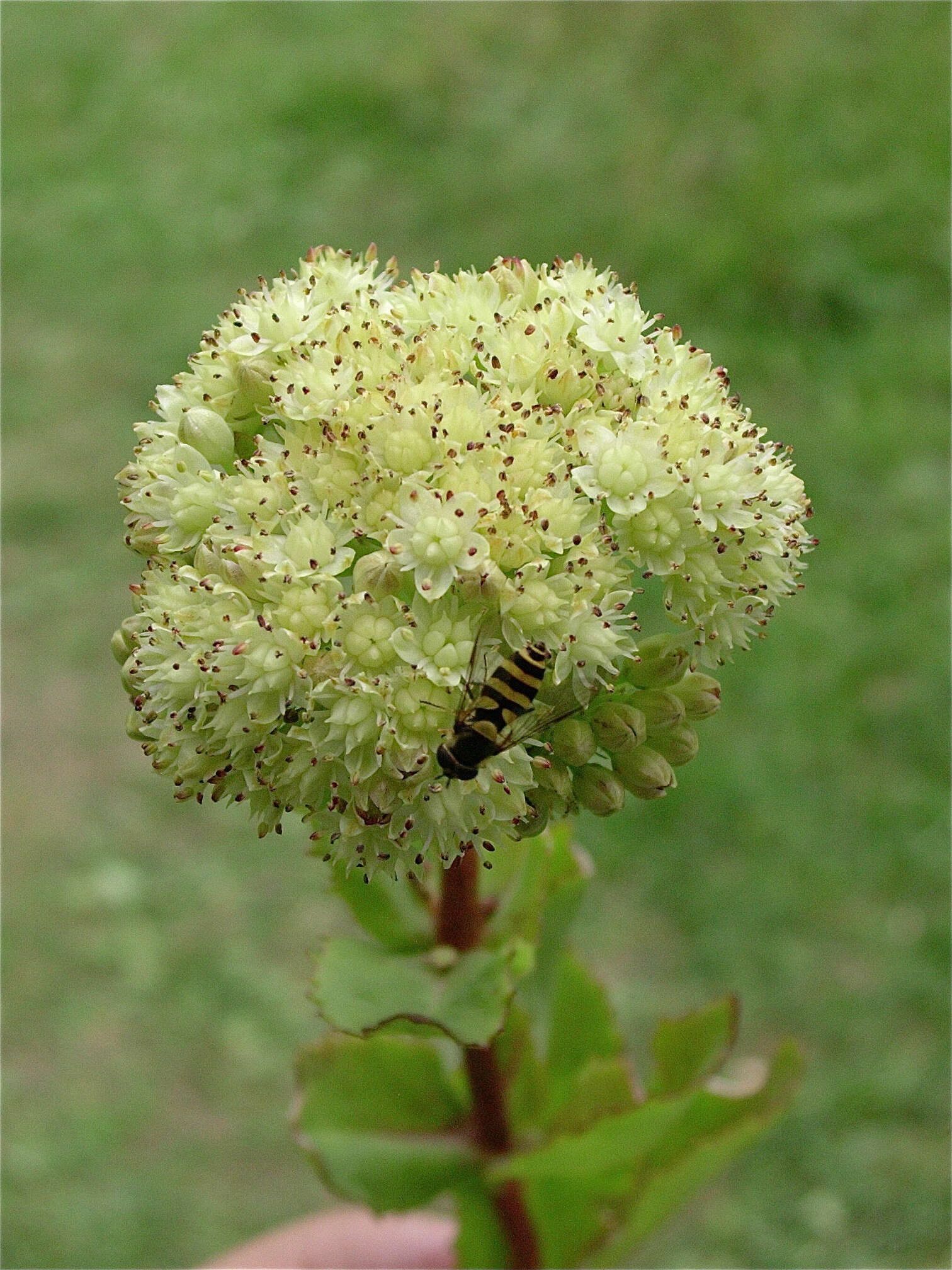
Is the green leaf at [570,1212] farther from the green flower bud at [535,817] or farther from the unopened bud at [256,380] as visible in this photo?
the unopened bud at [256,380]

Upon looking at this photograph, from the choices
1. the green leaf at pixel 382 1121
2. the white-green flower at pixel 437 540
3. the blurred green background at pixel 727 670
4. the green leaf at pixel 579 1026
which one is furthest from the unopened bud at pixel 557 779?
the blurred green background at pixel 727 670

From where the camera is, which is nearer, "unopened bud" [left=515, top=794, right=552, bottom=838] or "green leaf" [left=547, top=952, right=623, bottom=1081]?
"unopened bud" [left=515, top=794, right=552, bottom=838]

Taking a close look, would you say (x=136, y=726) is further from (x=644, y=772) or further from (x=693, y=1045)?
(x=693, y=1045)

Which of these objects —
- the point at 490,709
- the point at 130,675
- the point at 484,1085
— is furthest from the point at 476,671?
the point at 484,1085

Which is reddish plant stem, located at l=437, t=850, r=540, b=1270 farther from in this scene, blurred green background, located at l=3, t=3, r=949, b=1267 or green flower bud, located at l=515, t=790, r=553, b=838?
blurred green background, located at l=3, t=3, r=949, b=1267

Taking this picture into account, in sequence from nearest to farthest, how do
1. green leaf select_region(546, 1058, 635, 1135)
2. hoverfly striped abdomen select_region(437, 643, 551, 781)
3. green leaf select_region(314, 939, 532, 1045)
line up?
1. hoverfly striped abdomen select_region(437, 643, 551, 781)
2. green leaf select_region(314, 939, 532, 1045)
3. green leaf select_region(546, 1058, 635, 1135)

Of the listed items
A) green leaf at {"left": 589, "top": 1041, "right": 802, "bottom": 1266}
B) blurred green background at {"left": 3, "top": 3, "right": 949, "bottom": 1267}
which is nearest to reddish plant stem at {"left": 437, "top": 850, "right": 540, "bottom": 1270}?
green leaf at {"left": 589, "top": 1041, "right": 802, "bottom": 1266}
